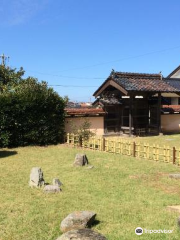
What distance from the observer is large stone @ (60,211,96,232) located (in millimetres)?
5789

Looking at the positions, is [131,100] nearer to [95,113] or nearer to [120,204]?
[95,113]

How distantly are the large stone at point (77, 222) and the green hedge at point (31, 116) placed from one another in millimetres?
12708

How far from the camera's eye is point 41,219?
663 centimetres

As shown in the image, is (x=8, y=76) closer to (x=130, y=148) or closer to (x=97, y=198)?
(x=130, y=148)

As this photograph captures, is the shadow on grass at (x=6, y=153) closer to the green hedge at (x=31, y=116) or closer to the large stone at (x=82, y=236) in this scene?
Answer: the green hedge at (x=31, y=116)

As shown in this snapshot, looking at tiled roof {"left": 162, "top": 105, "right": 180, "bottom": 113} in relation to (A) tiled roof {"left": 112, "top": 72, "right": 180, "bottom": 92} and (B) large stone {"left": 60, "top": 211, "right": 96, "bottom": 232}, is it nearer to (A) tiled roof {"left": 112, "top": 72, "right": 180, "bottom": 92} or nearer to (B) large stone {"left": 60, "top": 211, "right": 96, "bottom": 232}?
(A) tiled roof {"left": 112, "top": 72, "right": 180, "bottom": 92}

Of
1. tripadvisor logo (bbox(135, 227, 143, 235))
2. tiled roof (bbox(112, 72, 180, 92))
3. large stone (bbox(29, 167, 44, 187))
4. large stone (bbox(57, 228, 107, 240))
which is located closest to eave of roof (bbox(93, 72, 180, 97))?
tiled roof (bbox(112, 72, 180, 92))

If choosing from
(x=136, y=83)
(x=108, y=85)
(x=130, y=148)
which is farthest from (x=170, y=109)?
(x=130, y=148)

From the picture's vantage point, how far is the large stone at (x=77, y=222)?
5789 millimetres

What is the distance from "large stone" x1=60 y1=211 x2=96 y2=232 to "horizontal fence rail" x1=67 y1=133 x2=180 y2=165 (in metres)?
7.96

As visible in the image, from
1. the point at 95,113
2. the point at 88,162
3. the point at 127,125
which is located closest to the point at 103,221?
the point at 88,162

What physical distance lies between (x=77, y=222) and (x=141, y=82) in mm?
19971

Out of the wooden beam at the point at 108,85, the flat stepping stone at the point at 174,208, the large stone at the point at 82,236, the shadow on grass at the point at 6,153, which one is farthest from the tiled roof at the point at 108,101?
the large stone at the point at 82,236

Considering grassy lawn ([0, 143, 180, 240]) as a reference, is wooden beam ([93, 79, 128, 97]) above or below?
above
